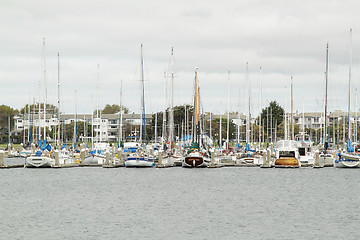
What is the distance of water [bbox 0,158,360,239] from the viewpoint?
133 ft

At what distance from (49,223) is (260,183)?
3386cm

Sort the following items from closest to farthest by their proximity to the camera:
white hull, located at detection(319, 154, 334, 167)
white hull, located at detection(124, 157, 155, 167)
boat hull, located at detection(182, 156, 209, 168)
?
boat hull, located at detection(182, 156, 209, 168)
white hull, located at detection(124, 157, 155, 167)
white hull, located at detection(319, 154, 334, 167)

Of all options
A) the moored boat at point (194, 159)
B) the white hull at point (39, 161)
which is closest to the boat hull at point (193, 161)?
the moored boat at point (194, 159)

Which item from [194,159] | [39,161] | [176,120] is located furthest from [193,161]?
[176,120]

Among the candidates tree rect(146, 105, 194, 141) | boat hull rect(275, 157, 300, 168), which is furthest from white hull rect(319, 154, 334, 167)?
tree rect(146, 105, 194, 141)

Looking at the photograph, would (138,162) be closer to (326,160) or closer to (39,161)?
(39,161)

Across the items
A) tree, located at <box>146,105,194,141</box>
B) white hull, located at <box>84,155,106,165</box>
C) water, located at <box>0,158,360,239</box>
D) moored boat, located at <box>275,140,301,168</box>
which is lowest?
water, located at <box>0,158,360,239</box>

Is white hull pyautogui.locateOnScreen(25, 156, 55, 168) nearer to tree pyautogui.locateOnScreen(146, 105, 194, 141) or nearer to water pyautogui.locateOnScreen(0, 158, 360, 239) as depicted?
water pyautogui.locateOnScreen(0, 158, 360, 239)

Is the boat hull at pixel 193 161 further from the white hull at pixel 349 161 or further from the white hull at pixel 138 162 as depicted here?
the white hull at pixel 349 161

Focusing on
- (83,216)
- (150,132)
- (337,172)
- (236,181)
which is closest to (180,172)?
(236,181)

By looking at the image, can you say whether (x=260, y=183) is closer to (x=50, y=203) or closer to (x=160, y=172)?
(x=160, y=172)

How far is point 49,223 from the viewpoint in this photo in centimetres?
4350

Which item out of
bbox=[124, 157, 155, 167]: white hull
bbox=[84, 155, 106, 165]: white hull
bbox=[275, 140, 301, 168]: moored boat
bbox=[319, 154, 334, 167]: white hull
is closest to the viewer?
bbox=[275, 140, 301, 168]: moored boat

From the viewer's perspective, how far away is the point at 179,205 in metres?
52.4
